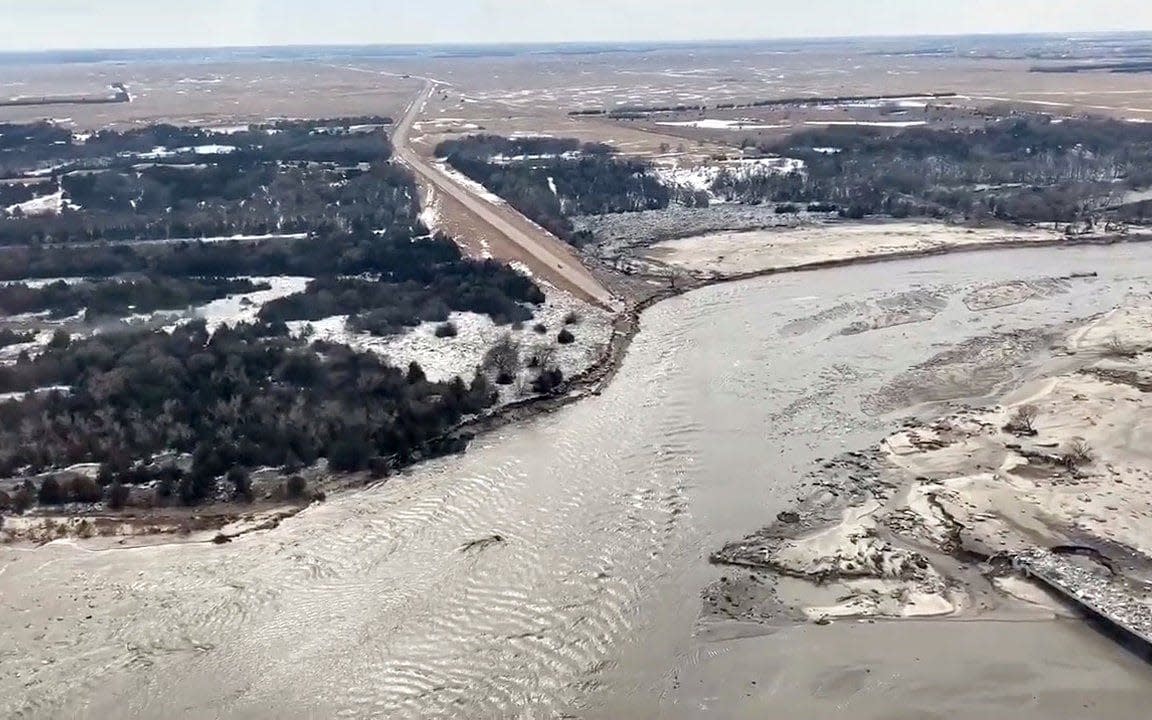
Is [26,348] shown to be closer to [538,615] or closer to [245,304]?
[245,304]

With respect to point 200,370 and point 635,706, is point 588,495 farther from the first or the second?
point 200,370

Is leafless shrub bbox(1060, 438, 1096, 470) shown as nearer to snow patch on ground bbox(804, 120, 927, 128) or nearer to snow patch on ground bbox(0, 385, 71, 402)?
snow patch on ground bbox(0, 385, 71, 402)

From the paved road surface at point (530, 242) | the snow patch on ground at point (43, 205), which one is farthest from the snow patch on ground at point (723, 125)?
the snow patch on ground at point (43, 205)

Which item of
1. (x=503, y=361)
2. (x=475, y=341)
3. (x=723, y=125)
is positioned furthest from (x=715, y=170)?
(x=503, y=361)

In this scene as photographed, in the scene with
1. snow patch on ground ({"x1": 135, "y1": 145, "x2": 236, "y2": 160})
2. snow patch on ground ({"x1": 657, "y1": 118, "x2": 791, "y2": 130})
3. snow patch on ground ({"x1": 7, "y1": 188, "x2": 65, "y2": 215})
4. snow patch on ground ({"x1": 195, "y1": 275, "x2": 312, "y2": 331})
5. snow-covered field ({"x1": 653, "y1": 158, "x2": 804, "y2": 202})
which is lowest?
snow patch on ground ({"x1": 195, "y1": 275, "x2": 312, "y2": 331})

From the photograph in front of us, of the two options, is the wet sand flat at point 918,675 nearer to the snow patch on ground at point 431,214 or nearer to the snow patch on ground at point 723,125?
the snow patch on ground at point 431,214

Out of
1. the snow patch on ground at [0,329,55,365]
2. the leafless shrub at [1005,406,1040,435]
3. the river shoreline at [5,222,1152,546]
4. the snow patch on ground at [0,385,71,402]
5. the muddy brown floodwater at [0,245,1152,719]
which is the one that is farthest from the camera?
the snow patch on ground at [0,329,55,365]

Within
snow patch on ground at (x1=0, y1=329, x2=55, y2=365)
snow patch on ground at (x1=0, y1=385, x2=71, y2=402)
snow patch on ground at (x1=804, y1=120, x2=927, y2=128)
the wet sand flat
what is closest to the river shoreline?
snow patch on ground at (x1=0, y1=385, x2=71, y2=402)

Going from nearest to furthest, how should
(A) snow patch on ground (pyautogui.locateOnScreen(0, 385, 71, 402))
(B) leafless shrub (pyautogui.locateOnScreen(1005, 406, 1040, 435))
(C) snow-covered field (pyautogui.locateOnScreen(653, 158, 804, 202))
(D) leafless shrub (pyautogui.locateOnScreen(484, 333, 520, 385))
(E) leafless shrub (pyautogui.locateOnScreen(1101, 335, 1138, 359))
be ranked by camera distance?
(B) leafless shrub (pyautogui.locateOnScreen(1005, 406, 1040, 435)) < (A) snow patch on ground (pyautogui.locateOnScreen(0, 385, 71, 402)) < (D) leafless shrub (pyautogui.locateOnScreen(484, 333, 520, 385)) < (E) leafless shrub (pyautogui.locateOnScreen(1101, 335, 1138, 359)) < (C) snow-covered field (pyautogui.locateOnScreen(653, 158, 804, 202))
